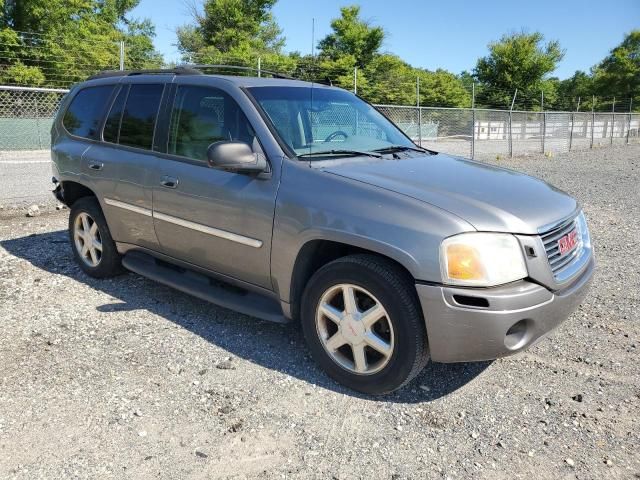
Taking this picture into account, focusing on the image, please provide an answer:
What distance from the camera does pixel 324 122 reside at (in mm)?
3975

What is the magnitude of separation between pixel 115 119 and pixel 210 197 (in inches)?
62.9

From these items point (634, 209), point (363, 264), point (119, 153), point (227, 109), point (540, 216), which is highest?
point (227, 109)

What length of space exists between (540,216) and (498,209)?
0.27 metres

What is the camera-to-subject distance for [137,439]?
2.73 m

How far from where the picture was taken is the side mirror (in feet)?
10.8

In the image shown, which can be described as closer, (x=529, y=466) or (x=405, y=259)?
(x=529, y=466)

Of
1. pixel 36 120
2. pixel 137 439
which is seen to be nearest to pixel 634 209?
pixel 137 439

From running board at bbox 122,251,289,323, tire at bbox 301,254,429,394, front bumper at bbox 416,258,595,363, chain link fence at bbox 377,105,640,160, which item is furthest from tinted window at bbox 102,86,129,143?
chain link fence at bbox 377,105,640,160

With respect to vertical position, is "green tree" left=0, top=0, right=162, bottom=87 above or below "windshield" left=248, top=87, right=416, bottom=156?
above

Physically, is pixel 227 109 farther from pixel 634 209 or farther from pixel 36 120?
pixel 36 120

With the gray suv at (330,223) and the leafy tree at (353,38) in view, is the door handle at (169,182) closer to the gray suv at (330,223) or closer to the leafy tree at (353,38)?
the gray suv at (330,223)

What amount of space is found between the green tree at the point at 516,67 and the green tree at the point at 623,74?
5.53 metres

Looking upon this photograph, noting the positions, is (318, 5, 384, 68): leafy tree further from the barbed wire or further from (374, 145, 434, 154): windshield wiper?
(374, 145, 434, 154): windshield wiper

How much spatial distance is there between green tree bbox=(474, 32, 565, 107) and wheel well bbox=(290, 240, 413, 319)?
49.3m
